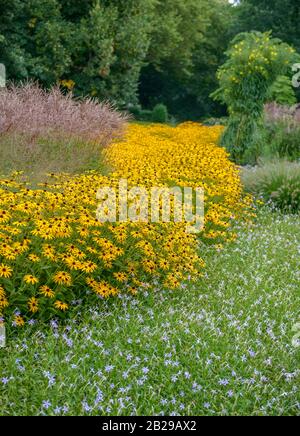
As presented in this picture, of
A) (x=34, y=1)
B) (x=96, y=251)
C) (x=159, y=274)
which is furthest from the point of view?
(x=34, y=1)

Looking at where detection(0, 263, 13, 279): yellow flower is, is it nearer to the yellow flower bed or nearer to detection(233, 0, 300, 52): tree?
the yellow flower bed

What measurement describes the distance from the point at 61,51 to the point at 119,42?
2.15 metres

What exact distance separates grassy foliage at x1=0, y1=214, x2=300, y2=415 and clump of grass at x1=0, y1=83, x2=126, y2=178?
3839mm

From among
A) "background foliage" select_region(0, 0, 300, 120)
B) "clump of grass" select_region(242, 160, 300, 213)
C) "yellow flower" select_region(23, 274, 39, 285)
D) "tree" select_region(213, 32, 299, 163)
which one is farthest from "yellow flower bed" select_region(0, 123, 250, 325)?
"background foliage" select_region(0, 0, 300, 120)

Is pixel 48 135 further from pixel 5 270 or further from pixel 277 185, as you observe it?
pixel 5 270

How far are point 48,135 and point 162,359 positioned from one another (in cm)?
614

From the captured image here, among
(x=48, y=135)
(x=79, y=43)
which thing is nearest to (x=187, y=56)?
(x=79, y=43)

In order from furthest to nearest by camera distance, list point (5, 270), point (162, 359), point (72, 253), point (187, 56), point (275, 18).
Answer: point (187, 56), point (275, 18), point (72, 253), point (5, 270), point (162, 359)

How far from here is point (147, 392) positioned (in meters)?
3.38

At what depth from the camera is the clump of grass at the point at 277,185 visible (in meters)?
8.83

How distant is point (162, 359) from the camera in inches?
142

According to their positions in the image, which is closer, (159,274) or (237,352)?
(237,352)
